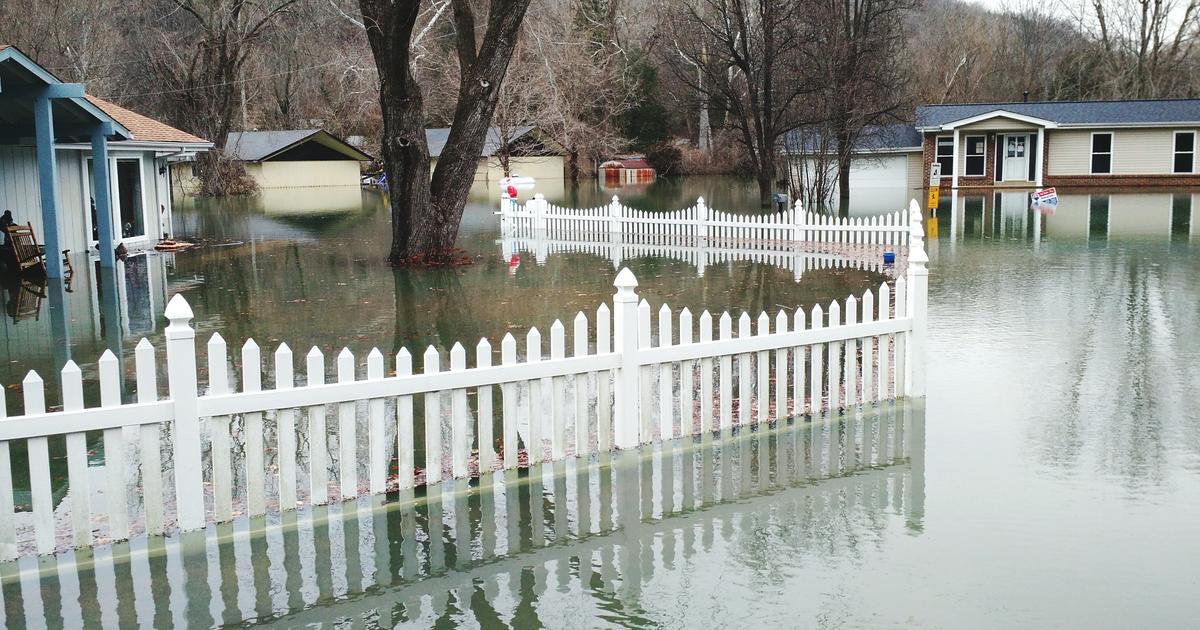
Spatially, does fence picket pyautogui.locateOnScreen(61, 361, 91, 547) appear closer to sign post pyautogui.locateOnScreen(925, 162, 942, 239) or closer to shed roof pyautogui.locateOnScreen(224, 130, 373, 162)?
→ sign post pyautogui.locateOnScreen(925, 162, 942, 239)

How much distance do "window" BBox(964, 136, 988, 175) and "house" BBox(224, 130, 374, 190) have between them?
Result: 1250 inches

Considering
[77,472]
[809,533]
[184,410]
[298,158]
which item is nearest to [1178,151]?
[298,158]

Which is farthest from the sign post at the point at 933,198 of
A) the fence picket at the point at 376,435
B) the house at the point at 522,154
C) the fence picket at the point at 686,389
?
the house at the point at 522,154

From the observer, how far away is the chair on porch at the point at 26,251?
18.7m

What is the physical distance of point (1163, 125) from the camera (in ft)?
140

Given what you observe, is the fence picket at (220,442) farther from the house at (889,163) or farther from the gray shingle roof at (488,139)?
the gray shingle roof at (488,139)

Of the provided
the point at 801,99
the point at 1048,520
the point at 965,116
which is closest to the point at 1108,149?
the point at 965,116

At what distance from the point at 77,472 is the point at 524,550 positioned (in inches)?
90.0

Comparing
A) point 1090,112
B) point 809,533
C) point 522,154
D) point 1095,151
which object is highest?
point 1090,112

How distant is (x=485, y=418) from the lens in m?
6.69

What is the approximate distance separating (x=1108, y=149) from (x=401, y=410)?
145ft

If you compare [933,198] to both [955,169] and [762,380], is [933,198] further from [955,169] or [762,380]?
[762,380]

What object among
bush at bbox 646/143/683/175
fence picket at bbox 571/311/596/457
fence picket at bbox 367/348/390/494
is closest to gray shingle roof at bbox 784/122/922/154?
bush at bbox 646/143/683/175

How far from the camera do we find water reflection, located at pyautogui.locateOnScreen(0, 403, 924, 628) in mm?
5082
